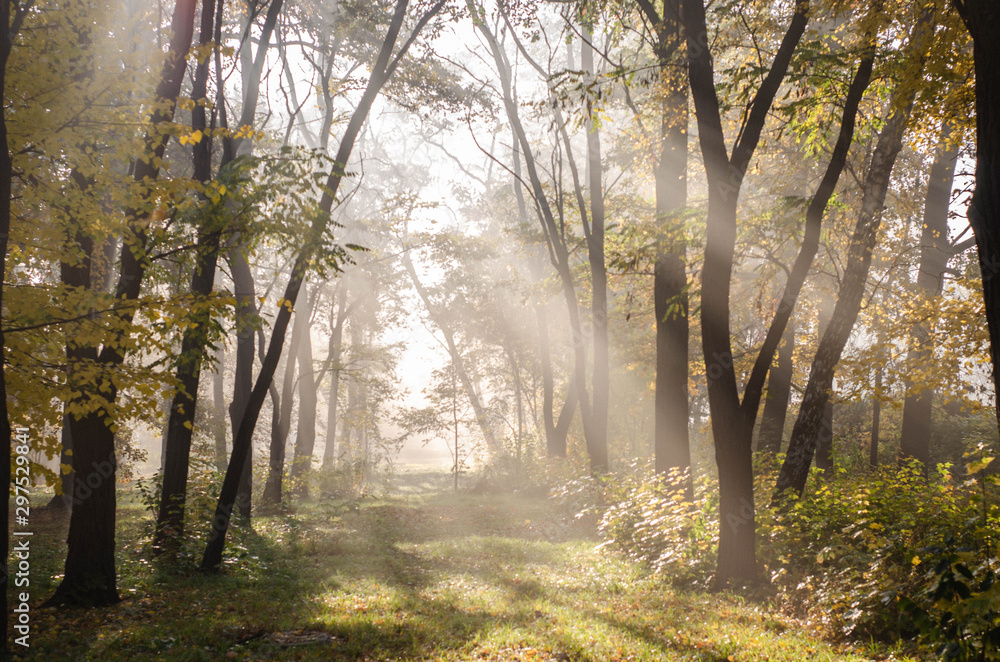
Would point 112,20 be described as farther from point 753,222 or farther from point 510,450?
point 510,450

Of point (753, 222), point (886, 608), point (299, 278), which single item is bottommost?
point (886, 608)

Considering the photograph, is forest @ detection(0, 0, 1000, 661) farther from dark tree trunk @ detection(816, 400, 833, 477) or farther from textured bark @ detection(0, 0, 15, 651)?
dark tree trunk @ detection(816, 400, 833, 477)

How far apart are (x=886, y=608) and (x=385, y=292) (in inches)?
958

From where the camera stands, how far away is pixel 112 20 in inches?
248

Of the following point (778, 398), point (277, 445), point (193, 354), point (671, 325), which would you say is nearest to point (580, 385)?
point (671, 325)

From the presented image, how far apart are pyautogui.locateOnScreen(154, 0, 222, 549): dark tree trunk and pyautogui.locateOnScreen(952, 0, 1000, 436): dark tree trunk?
22.4 ft

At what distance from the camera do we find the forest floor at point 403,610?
5258 millimetres

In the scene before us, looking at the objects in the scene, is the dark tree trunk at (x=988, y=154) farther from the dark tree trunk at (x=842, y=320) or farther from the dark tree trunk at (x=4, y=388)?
the dark tree trunk at (x=4, y=388)

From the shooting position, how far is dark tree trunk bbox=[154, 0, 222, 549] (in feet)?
23.1

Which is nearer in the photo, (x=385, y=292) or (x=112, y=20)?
(x=112, y=20)

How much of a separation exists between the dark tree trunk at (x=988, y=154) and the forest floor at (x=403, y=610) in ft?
9.76

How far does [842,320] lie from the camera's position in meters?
8.82

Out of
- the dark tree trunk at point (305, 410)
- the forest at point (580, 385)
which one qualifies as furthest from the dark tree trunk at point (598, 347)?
the dark tree trunk at point (305, 410)

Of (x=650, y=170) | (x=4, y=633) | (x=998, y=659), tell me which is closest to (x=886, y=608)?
(x=998, y=659)
